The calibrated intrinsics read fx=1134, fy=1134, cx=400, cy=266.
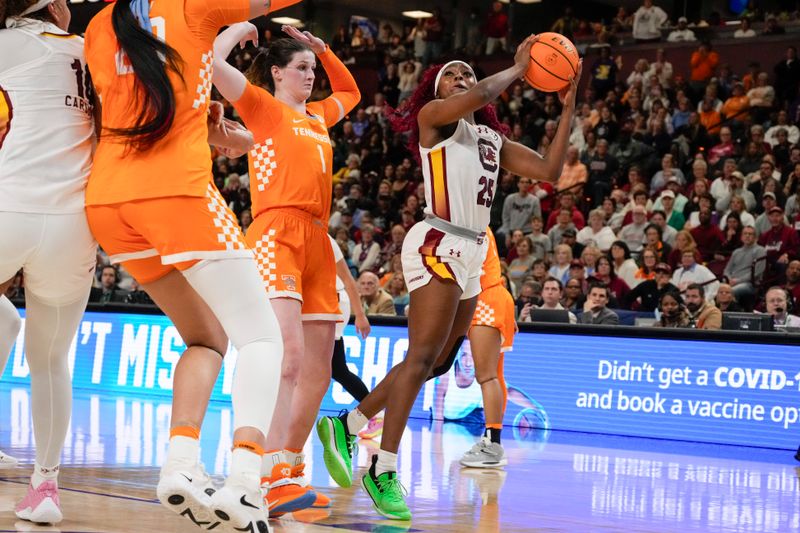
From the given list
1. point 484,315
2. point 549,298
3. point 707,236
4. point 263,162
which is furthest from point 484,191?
point 707,236

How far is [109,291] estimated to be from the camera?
46.6 feet

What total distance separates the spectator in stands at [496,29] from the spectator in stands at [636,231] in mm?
8717

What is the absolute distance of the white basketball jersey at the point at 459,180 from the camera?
5379 mm

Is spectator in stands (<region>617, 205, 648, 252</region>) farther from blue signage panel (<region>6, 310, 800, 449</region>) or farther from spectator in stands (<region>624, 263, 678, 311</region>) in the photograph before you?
blue signage panel (<region>6, 310, 800, 449</region>)

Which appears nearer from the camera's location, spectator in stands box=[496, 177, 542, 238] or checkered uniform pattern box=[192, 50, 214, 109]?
checkered uniform pattern box=[192, 50, 214, 109]

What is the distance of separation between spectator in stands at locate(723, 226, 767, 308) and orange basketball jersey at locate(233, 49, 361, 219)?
8670 mm

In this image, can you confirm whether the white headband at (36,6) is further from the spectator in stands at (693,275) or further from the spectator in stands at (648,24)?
the spectator in stands at (648,24)

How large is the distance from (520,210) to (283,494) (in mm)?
11268

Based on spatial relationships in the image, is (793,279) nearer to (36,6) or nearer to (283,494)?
(283,494)

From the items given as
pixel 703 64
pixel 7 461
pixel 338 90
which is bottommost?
pixel 7 461

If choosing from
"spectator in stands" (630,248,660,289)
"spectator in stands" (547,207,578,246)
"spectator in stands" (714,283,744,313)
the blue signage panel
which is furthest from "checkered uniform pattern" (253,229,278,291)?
"spectator in stands" (547,207,578,246)

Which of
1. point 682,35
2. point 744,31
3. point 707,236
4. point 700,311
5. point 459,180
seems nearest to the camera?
point 459,180

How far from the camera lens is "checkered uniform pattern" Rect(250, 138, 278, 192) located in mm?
5418

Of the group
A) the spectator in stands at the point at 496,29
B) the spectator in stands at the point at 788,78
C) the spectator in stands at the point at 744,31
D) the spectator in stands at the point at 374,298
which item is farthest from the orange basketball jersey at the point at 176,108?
the spectator in stands at the point at 496,29
